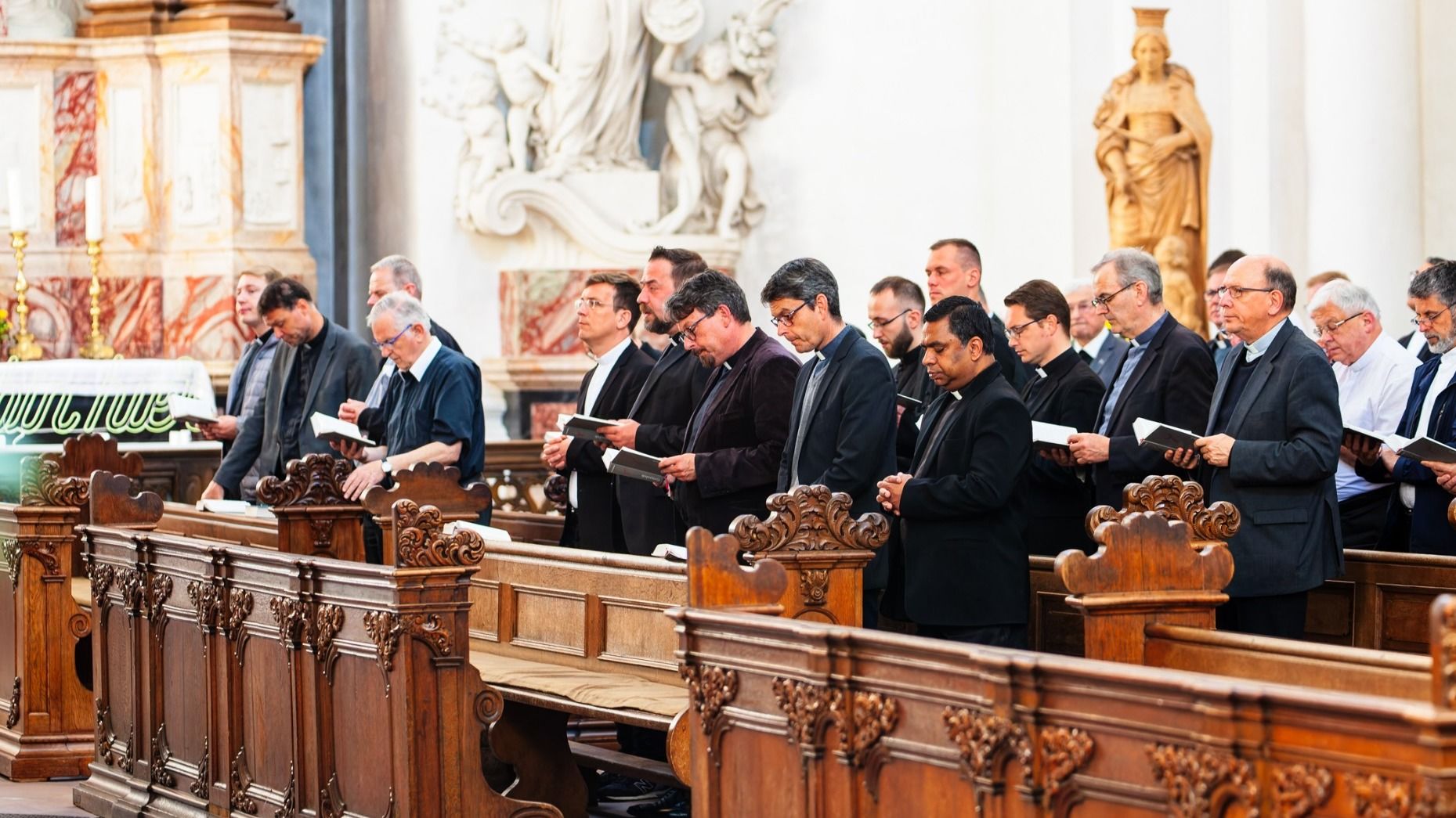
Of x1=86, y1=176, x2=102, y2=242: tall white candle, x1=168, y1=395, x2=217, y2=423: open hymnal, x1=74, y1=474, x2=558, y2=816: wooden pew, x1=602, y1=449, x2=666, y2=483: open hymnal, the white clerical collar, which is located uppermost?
x1=86, y1=176, x2=102, y2=242: tall white candle

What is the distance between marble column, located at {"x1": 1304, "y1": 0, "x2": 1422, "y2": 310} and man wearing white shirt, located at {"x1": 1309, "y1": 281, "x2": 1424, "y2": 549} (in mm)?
A: 4232

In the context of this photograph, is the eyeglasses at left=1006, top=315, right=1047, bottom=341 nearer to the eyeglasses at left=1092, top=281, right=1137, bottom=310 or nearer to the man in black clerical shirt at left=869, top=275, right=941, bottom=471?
the eyeglasses at left=1092, top=281, right=1137, bottom=310

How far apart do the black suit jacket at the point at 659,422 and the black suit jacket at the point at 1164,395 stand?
51.6 inches

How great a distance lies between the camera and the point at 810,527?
4.66 m

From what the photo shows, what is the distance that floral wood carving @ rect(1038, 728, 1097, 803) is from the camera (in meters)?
3.38

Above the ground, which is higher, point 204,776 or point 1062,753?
point 1062,753

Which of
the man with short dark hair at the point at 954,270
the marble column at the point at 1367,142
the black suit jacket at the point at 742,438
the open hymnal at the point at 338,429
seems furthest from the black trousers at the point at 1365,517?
the marble column at the point at 1367,142

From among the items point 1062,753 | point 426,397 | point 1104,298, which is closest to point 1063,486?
point 1104,298

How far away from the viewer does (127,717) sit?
21.2 ft

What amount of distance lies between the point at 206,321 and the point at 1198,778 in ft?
29.5

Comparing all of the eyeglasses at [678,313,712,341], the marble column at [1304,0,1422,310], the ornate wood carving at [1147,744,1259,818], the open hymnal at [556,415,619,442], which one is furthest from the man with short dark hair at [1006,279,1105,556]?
the marble column at [1304,0,1422,310]

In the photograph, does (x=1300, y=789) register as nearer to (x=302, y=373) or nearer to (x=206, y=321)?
(x=302, y=373)

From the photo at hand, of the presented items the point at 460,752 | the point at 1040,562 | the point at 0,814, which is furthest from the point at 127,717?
the point at 1040,562

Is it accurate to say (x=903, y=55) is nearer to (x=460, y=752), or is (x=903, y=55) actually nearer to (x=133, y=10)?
(x=133, y=10)
